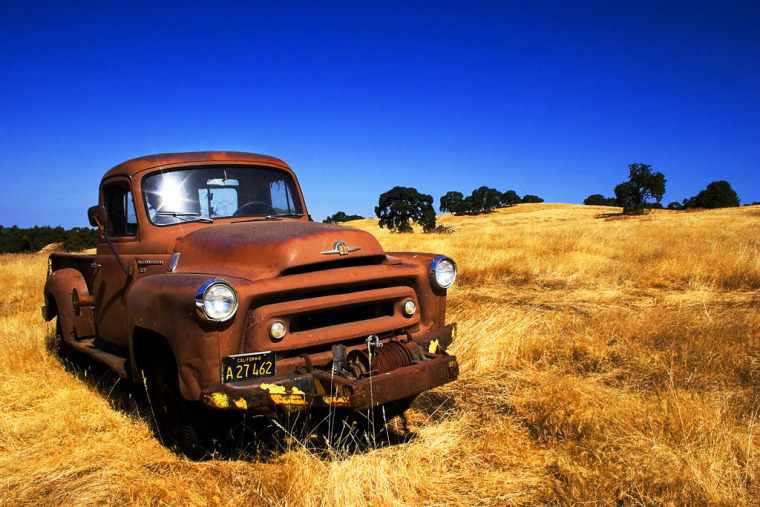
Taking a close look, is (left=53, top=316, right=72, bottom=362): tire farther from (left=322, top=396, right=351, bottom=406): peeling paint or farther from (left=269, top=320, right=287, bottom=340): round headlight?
(left=322, top=396, right=351, bottom=406): peeling paint

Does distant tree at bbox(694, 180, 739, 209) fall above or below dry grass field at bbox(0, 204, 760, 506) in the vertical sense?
above

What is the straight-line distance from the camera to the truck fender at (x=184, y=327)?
9.05 ft

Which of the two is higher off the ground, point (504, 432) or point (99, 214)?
point (99, 214)

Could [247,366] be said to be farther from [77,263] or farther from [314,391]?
[77,263]

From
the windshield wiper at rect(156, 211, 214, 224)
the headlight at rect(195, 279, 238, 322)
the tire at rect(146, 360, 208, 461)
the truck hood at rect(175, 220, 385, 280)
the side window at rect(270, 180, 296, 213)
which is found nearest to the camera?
the headlight at rect(195, 279, 238, 322)

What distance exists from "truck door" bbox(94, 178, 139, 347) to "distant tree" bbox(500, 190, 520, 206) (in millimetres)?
56396

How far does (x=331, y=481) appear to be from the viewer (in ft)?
9.12

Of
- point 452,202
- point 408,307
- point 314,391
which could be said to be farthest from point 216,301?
point 452,202

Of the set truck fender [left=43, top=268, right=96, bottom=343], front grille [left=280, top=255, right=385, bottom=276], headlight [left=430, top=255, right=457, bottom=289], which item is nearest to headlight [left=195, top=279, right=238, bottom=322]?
front grille [left=280, top=255, right=385, bottom=276]

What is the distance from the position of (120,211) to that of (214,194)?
842mm

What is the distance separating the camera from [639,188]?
138 ft

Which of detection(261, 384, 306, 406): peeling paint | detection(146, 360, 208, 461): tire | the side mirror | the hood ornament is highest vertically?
the side mirror

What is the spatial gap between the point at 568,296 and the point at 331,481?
572cm

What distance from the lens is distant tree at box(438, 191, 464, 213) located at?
187 feet
